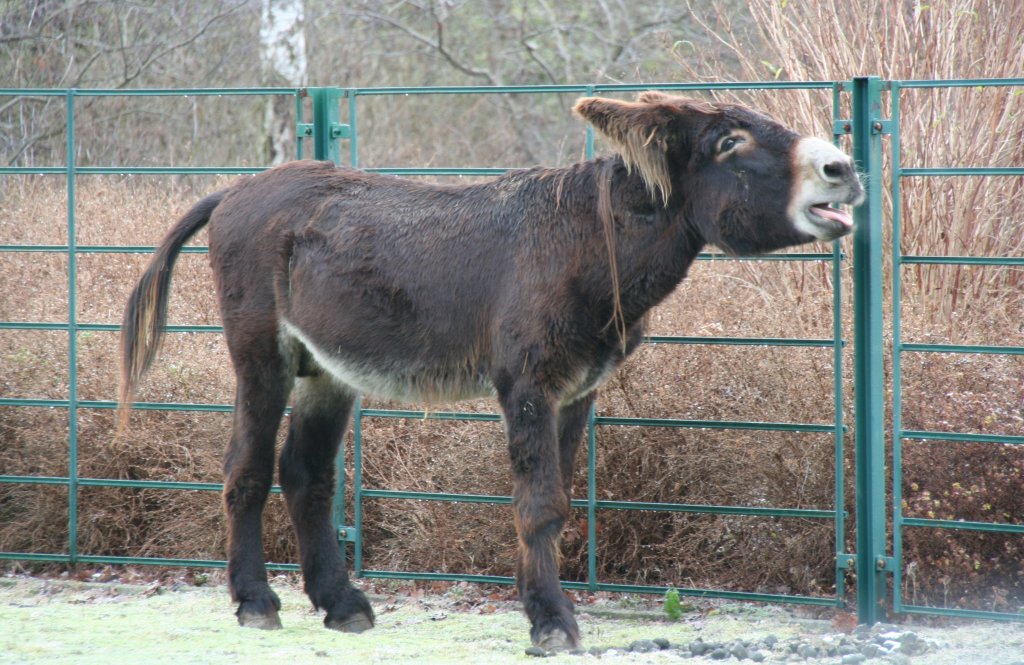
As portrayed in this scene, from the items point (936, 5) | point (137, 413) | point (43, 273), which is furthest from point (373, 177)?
point (936, 5)

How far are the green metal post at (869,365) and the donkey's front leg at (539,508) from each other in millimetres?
1377

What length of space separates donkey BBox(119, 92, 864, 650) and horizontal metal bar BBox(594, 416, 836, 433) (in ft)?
1.82

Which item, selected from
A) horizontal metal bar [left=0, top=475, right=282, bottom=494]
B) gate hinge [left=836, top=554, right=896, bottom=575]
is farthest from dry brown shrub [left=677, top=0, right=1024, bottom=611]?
horizontal metal bar [left=0, top=475, right=282, bottom=494]

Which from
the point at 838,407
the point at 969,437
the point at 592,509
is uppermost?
the point at 838,407

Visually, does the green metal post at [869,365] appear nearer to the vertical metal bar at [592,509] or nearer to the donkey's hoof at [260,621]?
the vertical metal bar at [592,509]

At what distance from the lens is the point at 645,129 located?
444cm

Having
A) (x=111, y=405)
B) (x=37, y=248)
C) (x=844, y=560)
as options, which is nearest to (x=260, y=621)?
(x=111, y=405)

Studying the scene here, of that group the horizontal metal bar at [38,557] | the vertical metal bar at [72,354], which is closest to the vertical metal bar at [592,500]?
the vertical metal bar at [72,354]

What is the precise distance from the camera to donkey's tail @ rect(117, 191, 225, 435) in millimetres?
5328

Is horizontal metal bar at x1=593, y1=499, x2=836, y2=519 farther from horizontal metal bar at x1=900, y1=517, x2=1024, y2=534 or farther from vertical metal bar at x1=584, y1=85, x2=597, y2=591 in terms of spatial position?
horizontal metal bar at x1=900, y1=517, x2=1024, y2=534

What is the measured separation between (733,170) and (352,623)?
251cm

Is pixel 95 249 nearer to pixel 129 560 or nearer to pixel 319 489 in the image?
pixel 129 560

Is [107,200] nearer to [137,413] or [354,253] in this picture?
[137,413]

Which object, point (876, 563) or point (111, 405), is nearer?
point (876, 563)
